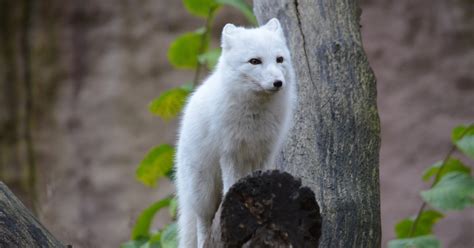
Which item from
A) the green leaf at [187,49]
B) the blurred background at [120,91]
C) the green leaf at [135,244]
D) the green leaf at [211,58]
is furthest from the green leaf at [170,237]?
the blurred background at [120,91]

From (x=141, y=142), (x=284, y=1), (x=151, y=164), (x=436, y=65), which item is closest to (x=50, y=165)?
(x=141, y=142)

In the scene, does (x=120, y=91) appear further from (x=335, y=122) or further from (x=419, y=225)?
(x=335, y=122)

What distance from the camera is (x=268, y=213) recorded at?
149 inches

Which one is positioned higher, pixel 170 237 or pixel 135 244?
pixel 170 237

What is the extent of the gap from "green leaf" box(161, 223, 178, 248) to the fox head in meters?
1.99

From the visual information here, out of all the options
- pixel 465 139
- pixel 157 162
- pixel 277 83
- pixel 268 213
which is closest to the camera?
pixel 268 213

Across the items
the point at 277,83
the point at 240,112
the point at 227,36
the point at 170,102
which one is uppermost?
the point at 227,36

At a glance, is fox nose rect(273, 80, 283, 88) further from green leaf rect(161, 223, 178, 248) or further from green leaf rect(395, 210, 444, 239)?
green leaf rect(395, 210, 444, 239)

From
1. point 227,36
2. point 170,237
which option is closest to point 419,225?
point 170,237

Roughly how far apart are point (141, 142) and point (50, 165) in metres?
1.30

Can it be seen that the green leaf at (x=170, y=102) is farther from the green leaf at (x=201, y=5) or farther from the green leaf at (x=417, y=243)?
the green leaf at (x=417, y=243)

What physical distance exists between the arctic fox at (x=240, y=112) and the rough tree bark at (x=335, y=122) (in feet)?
1.22

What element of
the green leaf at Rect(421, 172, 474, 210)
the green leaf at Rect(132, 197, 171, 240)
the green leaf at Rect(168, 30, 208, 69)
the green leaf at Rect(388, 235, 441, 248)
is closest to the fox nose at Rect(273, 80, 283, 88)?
the green leaf at Rect(388, 235, 441, 248)

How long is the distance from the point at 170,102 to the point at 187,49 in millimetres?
592
